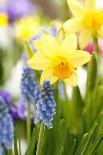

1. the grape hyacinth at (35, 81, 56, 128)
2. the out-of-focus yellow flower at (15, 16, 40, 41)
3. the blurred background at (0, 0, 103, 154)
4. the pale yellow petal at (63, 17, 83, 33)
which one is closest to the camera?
the grape hyacinth at (35, 81, 56, 128)

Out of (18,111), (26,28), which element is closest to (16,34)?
(26,28)

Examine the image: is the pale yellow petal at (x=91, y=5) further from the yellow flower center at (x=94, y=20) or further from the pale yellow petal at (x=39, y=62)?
the pale yellow petal at (x=39, y=62)

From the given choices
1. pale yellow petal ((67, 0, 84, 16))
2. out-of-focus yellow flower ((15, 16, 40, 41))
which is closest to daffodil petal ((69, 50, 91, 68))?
pale yellow petal ((67, 0, 84, 16))

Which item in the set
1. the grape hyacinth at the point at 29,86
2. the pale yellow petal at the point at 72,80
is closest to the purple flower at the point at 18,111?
the grape hyacinth at the point at 29,86

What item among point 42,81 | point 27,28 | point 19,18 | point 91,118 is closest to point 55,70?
point 42,81

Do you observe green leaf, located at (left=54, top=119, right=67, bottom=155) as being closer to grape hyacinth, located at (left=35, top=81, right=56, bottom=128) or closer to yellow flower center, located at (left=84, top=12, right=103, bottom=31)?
grape hyacinth, located at (left=35, top=81, right=56, bottom=128)

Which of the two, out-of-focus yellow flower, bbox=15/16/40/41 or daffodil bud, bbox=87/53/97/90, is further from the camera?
out-of-focus yellow flower, bbox=15/16/40/41

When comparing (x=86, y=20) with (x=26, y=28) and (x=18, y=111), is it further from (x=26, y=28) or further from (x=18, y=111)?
(x=26, y=28)
